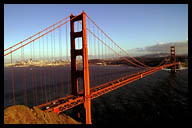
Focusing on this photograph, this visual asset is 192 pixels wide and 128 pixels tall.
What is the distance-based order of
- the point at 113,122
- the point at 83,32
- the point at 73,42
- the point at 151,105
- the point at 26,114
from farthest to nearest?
1. the point at 151,105
2. the point at 113,122
3. the point at 73,42
4. the point at 83,32
5. the point at 26,114

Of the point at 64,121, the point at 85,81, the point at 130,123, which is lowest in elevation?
the point at 130,123

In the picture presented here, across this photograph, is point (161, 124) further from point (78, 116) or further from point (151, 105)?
point (78, 116)

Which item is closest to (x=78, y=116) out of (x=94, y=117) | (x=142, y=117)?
(x=94, y=117)

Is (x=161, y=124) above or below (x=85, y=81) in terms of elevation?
below

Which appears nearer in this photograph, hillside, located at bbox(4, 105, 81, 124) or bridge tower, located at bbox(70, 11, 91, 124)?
hillside, located at bbox(4, 105, 81, 124)

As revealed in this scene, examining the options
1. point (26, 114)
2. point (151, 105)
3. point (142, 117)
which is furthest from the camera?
point (151, 105)

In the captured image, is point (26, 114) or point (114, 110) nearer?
point (26, 114)

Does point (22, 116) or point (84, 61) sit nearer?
point (22, 116)

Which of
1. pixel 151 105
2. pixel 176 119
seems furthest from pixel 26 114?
pixel 151 105

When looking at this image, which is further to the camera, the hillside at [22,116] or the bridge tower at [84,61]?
the bridge tower at [84,61]

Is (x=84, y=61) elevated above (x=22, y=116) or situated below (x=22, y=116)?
above
